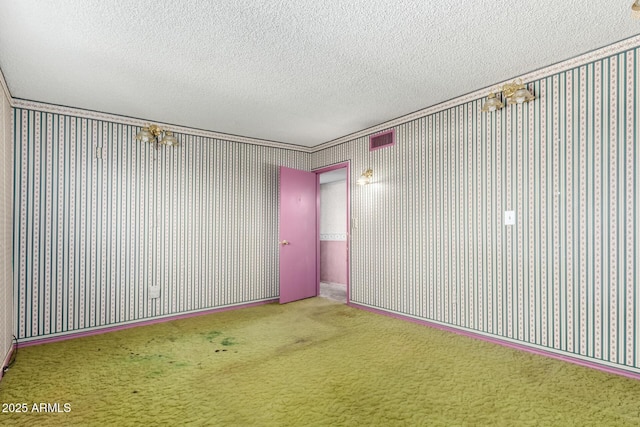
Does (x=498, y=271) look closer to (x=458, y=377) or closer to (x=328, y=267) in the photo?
(x=458, y=377)

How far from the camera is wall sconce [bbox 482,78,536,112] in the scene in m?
3.28

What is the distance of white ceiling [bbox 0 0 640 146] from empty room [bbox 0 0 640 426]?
0.02 metres

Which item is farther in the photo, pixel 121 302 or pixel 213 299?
pixel 213 299

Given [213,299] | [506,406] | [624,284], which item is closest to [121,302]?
[213,299]

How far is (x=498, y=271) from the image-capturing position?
3.62 metres

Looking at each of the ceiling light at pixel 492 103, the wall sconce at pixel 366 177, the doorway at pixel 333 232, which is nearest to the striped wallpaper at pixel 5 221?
the wall sconce at pixel 366 177

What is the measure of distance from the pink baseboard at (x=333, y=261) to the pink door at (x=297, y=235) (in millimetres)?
1384

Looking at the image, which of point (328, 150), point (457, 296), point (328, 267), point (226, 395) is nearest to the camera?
point (226, 395)

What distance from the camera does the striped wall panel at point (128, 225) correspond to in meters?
3.92

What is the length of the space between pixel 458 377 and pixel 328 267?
5103 mm

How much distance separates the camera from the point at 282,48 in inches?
112

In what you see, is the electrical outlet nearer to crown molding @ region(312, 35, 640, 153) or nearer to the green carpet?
the green carpet

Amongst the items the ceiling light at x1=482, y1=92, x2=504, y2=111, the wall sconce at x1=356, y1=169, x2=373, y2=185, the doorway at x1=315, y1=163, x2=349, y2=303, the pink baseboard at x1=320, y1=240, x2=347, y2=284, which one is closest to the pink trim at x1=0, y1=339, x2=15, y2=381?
the wall sconce at x1=356, y1=169, x2=373, y2=185

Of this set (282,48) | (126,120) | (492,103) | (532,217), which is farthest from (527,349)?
(126,120)
